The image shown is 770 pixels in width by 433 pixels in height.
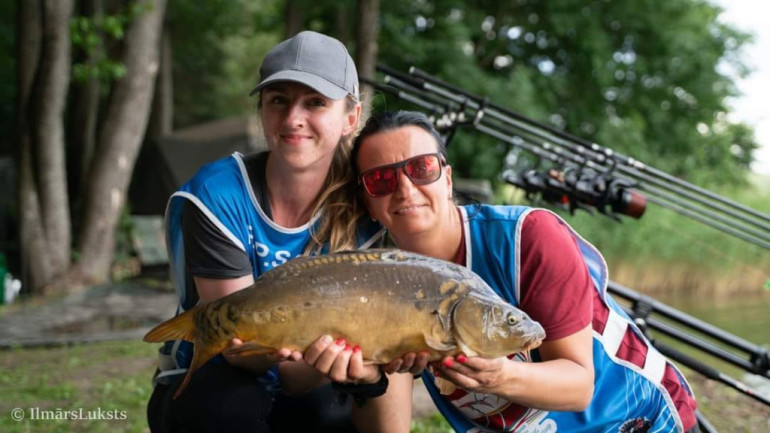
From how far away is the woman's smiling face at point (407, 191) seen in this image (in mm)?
2170

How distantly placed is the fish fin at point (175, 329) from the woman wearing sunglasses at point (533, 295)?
66 centimetres

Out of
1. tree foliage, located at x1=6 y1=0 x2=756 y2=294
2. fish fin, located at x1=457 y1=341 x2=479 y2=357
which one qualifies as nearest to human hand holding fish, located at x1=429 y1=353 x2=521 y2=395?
fish fin, located at x1=457 y1=341 x2=479 y2=357

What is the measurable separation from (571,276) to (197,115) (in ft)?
81.8

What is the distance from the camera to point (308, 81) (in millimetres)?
2326

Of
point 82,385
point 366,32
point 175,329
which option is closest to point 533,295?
point 175,329

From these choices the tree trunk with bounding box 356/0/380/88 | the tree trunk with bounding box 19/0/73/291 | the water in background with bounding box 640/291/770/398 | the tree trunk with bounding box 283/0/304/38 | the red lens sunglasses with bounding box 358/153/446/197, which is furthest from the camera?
the tree trunk with bounding box 283/0/304/38

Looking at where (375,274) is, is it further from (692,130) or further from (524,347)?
(692,130)

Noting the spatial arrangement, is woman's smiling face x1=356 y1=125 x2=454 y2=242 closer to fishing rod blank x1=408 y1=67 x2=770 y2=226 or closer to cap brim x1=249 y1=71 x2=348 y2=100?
cap brim x1=249 y1=71 x2=348 y2=100

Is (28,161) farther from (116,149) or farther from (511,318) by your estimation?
(511,318)

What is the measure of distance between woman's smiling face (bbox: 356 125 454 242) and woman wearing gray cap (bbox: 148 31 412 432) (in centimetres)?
27

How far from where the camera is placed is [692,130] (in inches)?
720

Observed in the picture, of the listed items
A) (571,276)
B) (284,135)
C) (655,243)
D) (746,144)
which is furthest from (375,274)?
(746,144)

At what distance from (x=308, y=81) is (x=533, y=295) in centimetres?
98

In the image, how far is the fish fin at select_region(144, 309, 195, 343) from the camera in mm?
2037
